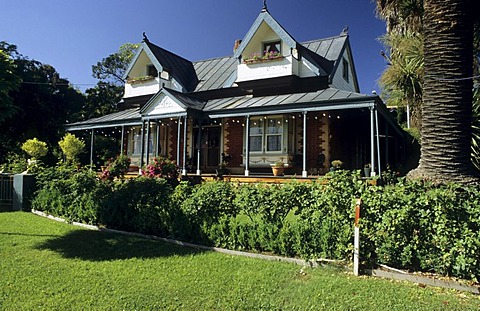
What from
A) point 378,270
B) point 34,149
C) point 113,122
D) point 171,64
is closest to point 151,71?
point 171,64

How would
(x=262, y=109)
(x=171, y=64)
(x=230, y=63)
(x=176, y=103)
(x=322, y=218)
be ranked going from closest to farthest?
(x=322, y=218) < (x=262, y=109) < (x=176, y=103) < (x=171, y=64) < (x=230, y=63)

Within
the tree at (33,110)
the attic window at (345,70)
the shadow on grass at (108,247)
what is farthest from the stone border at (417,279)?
the tree at (33,110)

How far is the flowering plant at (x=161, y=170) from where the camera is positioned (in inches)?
506

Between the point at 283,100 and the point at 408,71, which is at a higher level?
the point at 408,71

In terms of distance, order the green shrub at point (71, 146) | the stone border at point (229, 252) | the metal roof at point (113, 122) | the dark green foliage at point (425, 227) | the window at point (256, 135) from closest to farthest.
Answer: the dark green foliage at point (425, 227), the stone border at point (229, 252), the window at point (256, 135), the metal roof at point (113, 122), the green shrub at point (71, 146)

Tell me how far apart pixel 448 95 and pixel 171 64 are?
643 inches

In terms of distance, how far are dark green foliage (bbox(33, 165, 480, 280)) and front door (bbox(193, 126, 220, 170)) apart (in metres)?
8.98

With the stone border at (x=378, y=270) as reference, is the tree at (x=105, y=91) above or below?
above

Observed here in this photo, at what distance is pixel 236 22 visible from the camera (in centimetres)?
2102

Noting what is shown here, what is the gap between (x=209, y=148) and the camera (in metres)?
18.2

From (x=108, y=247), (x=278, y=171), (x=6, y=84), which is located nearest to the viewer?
(x=108, y=247)

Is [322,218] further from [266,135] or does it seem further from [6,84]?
[266,135]

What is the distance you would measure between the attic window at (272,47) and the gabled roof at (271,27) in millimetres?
729

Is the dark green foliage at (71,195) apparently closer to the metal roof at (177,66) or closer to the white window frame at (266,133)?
the white window frame at (266,133)
